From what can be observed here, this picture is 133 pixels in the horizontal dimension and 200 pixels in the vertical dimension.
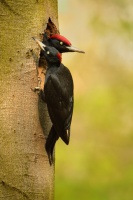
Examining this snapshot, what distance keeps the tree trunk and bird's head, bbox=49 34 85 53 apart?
0.51ft

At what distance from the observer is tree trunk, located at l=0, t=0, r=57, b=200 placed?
3.54 metres

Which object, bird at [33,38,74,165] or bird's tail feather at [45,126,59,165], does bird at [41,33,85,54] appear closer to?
bird at [33,38,74,165]

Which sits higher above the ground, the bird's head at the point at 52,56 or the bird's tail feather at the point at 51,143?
the bird's head at the point at 52,56

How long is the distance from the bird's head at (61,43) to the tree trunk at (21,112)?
0.16 meters

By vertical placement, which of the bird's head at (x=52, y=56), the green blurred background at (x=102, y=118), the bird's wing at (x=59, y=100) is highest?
the bird's head at (x=52, y=56)

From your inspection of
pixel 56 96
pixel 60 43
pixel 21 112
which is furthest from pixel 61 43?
pixel 21 112

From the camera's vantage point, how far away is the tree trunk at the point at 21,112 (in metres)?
3.54

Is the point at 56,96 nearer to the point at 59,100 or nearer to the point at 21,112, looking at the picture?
the point at 59,100

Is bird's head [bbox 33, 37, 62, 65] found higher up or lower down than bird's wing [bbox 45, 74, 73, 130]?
higher up

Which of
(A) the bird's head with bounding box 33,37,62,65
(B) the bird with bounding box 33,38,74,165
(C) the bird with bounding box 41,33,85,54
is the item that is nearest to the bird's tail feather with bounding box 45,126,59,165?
(B) the bird with bounding box 33,38,74,165

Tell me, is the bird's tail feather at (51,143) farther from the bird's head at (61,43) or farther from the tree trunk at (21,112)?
the bird's head at (61,43)

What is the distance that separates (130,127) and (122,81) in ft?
2.29

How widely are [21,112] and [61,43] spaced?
53 centimetres

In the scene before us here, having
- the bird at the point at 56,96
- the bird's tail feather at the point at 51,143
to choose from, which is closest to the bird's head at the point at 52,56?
the bird at the point at 56,96
